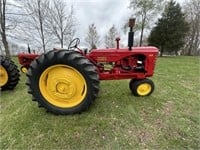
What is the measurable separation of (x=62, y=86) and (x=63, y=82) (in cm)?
8

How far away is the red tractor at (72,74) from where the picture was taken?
2.88 meters

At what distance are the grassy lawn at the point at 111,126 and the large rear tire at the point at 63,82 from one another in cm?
23

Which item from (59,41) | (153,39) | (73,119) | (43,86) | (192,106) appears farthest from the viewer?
(153,39)

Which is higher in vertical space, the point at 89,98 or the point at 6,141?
the point at 89,98

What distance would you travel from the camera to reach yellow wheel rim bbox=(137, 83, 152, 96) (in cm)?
381

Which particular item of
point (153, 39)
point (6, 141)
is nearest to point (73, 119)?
point (6, 141)

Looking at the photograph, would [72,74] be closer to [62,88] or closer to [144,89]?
[62,88]

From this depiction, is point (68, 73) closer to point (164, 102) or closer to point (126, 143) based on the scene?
point (126, 143)

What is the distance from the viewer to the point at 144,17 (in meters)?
24.2

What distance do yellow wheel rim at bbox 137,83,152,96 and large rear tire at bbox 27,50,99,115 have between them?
1.33 m

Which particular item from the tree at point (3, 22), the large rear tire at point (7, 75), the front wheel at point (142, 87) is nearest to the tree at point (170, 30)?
the tree at point (3, 22)

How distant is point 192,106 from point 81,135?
8.02 ft

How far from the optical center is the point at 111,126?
2.73m

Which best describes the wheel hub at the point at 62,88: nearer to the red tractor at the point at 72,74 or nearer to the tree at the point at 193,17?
the red tractor at the point at 72,74
